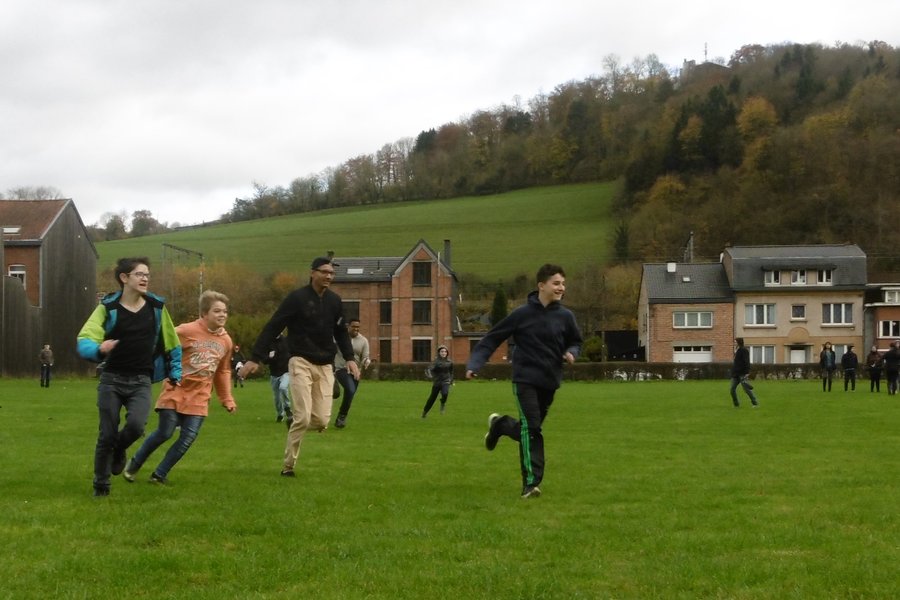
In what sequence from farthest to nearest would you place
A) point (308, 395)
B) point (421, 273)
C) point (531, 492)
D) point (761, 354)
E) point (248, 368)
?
point (421, 273), point (761, 354), point (308, 395), point (248, 368), point (531, 492)

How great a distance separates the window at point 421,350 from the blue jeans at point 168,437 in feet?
231

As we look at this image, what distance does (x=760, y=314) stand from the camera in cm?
8031

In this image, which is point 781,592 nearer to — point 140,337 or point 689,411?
point 140,337

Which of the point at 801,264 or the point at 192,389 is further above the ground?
the point at 801,264

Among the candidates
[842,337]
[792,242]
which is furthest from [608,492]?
[792,242]

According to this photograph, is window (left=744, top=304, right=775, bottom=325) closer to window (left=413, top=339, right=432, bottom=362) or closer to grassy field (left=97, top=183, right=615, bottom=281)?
grassy field (left=97, top=183, right=615, bottom=281)

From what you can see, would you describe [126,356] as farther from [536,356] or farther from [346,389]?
[346,389]

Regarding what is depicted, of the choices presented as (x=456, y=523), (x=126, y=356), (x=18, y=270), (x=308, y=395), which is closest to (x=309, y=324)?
(x=308, y=395)

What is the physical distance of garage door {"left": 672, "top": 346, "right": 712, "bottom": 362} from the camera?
3135 inches

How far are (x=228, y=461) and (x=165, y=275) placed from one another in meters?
75.7

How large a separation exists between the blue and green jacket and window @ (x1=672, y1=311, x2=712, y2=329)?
72.4 meters

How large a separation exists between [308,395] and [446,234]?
9751 cm

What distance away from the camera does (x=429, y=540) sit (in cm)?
757

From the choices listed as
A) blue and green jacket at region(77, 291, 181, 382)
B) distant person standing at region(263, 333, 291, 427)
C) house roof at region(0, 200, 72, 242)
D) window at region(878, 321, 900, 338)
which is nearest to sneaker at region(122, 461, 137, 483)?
blue and green jacket at region(77, 291, 181, 382)
